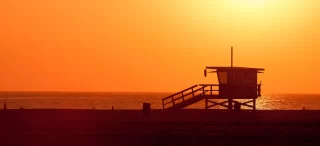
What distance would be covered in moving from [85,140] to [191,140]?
17.3 feet

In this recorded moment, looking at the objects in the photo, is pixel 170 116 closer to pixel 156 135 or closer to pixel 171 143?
pixel 156 135

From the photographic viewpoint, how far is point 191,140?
3544 centimetres

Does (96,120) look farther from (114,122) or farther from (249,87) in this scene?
(249,87)

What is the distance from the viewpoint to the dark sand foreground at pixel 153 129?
115ft

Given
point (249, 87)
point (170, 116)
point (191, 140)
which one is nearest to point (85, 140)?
point (191, 140)

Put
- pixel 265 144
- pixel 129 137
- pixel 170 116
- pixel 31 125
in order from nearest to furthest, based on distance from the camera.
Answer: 1. pixel 265 144
2. pixel 129 137
3. pixel 31 125
4. pixel 170 116

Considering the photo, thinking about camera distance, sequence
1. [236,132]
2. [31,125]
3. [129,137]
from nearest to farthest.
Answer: [129,137]
[236,132]
[31,125]

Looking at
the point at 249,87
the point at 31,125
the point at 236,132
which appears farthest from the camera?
the point at 249,87

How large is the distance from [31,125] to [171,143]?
1238 cm

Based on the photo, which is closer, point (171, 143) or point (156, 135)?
point (171, 143)

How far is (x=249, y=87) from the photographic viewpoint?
60.2 m

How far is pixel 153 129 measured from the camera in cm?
4178

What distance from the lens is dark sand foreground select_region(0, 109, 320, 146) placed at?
3497cm

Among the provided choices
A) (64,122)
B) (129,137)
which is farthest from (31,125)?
(129,137)
